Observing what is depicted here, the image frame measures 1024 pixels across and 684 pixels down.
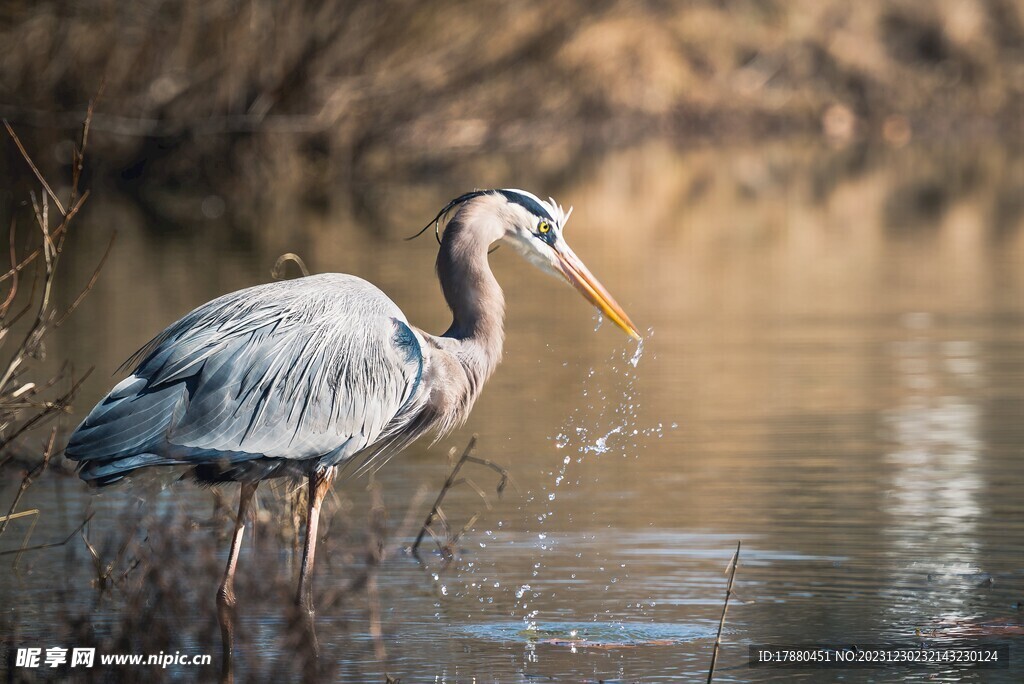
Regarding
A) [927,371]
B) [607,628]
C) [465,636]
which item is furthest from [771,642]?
[927,371]

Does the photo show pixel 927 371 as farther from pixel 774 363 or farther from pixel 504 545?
pixel 504 545

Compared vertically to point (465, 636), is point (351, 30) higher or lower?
higher

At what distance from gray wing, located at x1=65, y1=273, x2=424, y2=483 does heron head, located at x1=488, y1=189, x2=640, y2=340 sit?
0.66 m

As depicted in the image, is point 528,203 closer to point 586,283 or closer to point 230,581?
point 586,283

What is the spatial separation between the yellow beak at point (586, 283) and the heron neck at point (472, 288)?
32cm

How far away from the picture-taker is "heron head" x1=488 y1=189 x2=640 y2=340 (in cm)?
705

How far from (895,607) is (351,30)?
829 inches

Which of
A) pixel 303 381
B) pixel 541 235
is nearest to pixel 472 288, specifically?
pixel 541 235

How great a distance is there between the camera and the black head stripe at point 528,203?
7.04 m

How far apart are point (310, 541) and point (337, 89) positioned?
68.4 ft

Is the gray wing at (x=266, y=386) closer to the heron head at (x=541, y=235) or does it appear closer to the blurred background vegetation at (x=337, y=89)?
the heron head at (x=541, y=235)

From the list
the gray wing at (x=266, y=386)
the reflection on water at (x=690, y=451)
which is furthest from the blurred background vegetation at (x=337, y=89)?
the gray wing at (x=266, y=386)

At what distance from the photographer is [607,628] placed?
20.6 feet

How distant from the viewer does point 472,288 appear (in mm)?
6941
